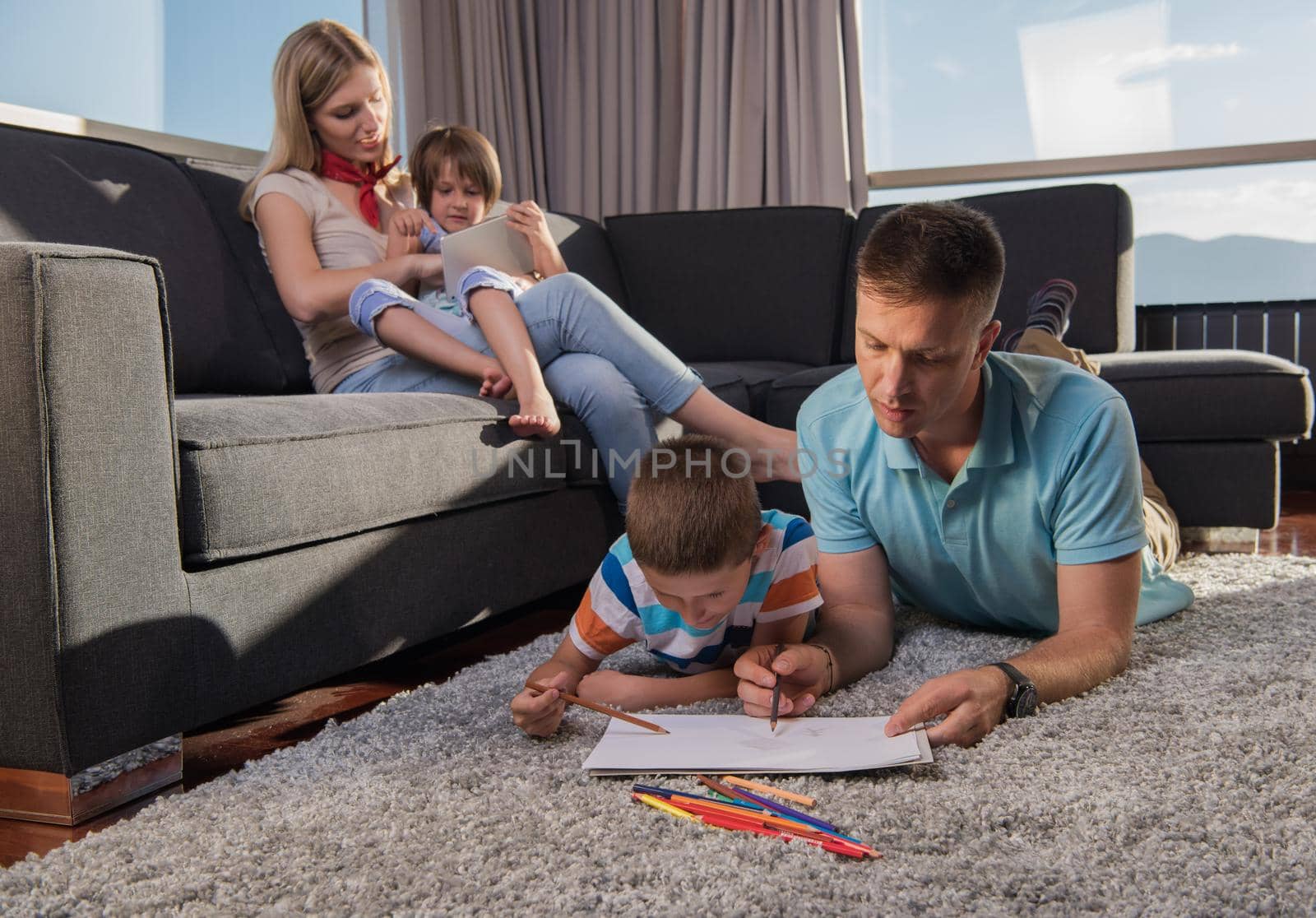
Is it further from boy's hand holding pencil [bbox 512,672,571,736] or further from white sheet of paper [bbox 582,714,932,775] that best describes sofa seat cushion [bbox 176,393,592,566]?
white sheet of paper [bbox 582,714,932,775]

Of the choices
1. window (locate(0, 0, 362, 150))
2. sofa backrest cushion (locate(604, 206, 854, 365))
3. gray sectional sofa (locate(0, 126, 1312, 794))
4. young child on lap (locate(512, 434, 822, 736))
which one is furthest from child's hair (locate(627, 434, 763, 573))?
window (locate(0, 0, 362, 150))

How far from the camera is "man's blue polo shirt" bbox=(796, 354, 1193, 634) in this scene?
4.06 feet

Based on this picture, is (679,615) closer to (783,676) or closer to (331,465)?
(783,676)

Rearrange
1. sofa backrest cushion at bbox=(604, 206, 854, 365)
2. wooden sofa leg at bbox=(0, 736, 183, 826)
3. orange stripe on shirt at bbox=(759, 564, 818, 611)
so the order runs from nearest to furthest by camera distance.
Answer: wooden sofa leg at bbox=(0, 736, 183, 826), orange stripe on shirt at bbox=(759, 564, 818, 611), sofa backrest cushion at bbox=(604, 206, 854, 365)

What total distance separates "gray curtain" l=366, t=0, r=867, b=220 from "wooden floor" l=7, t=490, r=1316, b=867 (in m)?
2.16

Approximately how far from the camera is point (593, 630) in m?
1.27

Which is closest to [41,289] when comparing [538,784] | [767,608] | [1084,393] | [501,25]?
[538,784]

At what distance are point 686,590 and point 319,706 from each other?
2.06ft

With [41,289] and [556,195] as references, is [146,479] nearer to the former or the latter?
[41,289]

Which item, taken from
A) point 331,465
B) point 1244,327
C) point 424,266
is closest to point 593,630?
point 331,465

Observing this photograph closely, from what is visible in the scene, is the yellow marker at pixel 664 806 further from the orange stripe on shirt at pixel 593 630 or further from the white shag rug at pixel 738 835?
the orange stripe on shirt at pixel 593 630

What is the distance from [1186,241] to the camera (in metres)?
3.78

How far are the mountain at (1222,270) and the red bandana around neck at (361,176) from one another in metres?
2.62

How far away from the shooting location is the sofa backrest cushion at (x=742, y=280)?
2.95 meters
